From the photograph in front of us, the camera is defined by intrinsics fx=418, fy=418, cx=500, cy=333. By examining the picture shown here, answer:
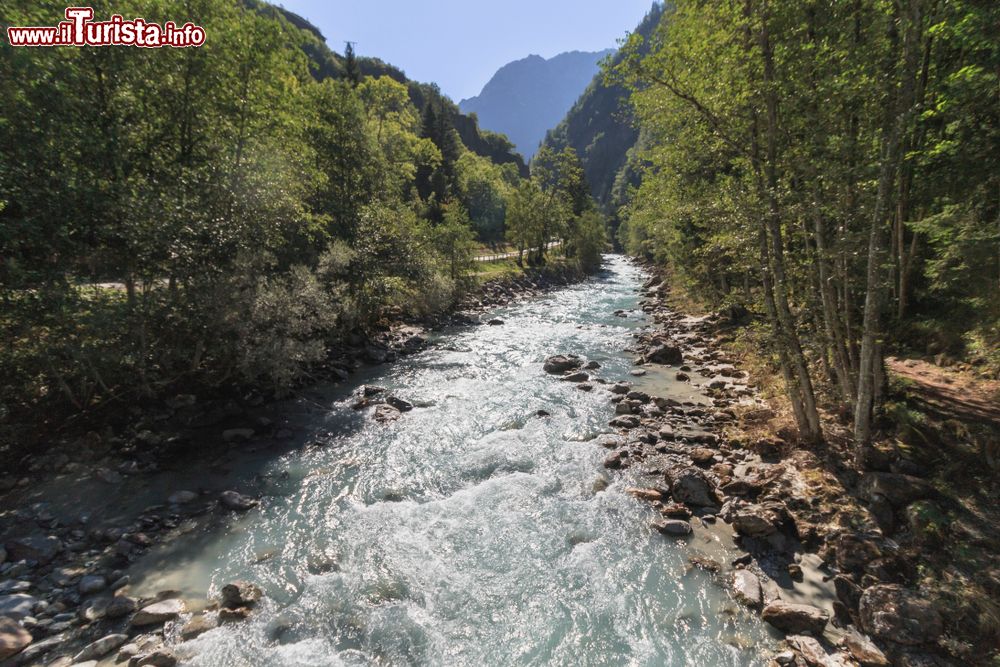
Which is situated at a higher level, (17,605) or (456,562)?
(17,605)

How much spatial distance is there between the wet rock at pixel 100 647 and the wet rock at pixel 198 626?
814 mm

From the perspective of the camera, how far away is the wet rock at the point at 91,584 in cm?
744

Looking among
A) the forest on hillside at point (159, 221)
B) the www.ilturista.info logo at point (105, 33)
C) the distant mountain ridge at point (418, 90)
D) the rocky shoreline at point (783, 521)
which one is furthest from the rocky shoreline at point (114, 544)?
the distant mountain ridge at point (418, 90)

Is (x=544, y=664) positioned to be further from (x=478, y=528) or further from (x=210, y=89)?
(x=210, y=89)

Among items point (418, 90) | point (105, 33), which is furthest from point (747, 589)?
point (418, 90)

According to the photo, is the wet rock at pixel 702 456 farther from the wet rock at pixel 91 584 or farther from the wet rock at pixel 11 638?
the wet rock at pixel 11 638

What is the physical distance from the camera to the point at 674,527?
895 cm

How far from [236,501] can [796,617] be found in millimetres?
11585

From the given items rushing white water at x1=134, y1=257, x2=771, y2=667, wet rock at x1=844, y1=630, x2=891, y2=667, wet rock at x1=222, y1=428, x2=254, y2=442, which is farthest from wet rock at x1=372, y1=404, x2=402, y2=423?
wet rock at x1=844, y1=630, x2=891, y2=667

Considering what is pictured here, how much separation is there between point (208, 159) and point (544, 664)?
18414 mm

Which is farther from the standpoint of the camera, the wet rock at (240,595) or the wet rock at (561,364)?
the wet rock at (561,364)

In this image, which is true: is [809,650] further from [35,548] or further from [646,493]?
[35,548]

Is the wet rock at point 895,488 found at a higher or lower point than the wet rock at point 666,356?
higher

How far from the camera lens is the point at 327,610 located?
7355 mm
